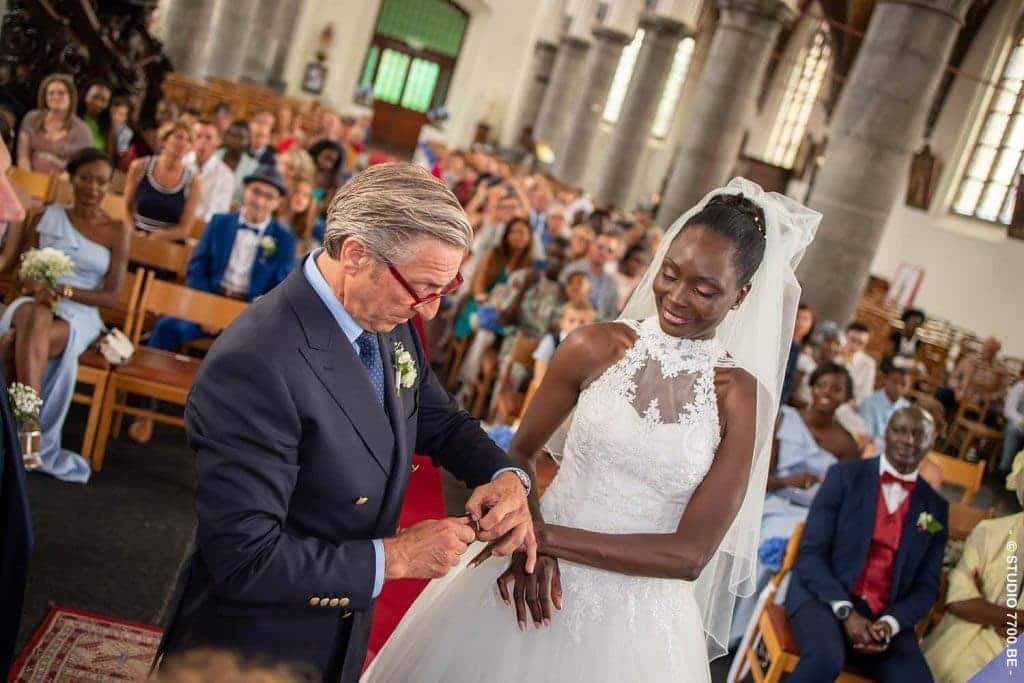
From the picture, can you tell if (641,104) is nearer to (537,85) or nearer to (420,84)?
(537,85)

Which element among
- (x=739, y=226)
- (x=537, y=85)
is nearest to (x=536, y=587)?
(x=739, y=226)

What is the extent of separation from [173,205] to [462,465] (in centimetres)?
568

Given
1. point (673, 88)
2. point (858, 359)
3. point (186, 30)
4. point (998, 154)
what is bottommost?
point (858, 359)

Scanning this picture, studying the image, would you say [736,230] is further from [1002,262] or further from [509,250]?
[1002,262]

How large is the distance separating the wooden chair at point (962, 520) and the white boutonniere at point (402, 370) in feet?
14.1

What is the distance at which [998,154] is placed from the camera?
1983 centimetres

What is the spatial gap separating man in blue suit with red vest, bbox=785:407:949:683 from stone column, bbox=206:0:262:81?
68.2 feet

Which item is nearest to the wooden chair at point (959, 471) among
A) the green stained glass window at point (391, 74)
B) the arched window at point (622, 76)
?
the arched window at point (622, 76)

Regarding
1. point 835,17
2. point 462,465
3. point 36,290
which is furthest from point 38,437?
point 835,17

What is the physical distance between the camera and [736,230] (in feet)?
8.22

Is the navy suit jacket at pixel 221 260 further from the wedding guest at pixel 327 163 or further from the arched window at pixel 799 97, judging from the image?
the arched window at pixel 799 97

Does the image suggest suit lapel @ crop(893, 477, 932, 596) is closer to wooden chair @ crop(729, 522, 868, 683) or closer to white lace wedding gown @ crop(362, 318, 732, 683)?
wooden chair @ crop(729, 522, 868, 683)

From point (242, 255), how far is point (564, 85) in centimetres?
2795

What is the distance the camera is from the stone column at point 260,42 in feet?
82.0
